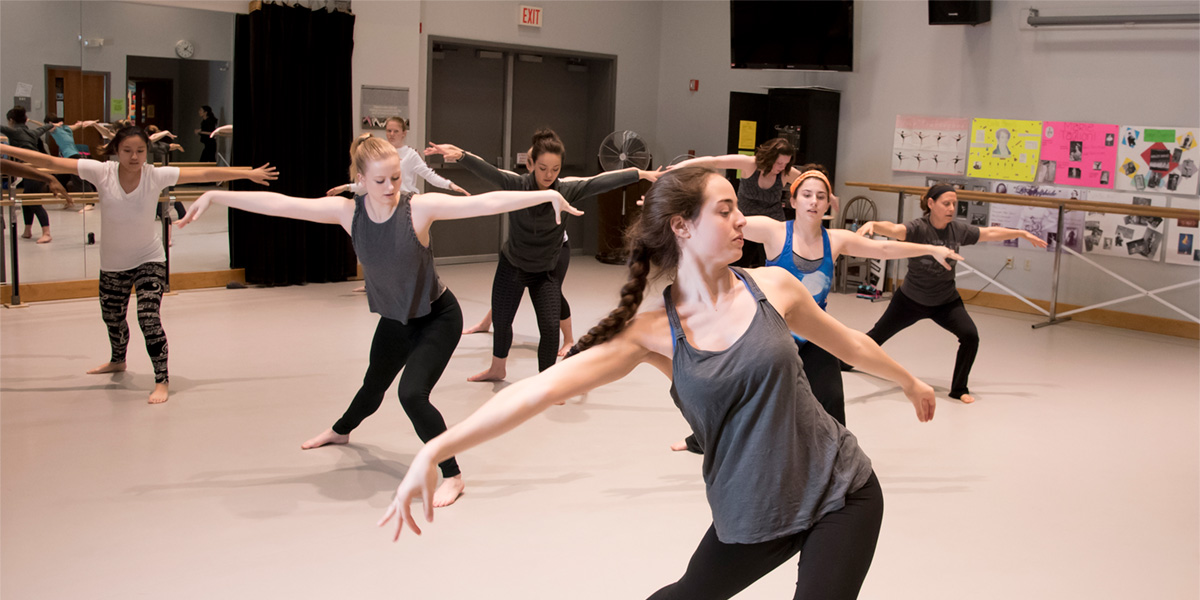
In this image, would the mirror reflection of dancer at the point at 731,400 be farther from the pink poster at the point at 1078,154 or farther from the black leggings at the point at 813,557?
the pink poster at the point at 1078,154

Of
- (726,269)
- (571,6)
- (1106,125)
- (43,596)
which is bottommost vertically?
(43,596)

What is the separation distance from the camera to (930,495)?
3947mm

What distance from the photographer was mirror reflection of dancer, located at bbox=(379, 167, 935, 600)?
6.15ft

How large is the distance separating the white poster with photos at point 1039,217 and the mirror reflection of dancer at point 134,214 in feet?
20.4

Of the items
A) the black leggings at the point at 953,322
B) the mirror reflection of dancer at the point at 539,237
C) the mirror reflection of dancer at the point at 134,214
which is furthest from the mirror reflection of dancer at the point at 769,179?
the mirror reflection of dancer at the point at 134,214

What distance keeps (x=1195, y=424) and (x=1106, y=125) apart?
3.41m

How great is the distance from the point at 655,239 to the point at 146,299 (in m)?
3.68

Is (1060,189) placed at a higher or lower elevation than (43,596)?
higher

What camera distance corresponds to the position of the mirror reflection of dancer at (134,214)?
15.8ft

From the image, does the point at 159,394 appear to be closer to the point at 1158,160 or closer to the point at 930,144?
the point at 930,144

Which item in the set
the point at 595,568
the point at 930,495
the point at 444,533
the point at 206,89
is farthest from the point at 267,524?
the point at 206,89

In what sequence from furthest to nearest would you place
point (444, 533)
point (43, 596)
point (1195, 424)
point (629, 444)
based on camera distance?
point (1195, 424), point (629, 444), point (444, 533), point (43, 596)

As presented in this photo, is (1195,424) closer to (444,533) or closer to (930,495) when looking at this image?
(930,495)

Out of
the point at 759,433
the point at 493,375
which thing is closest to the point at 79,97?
the point at 493,375
